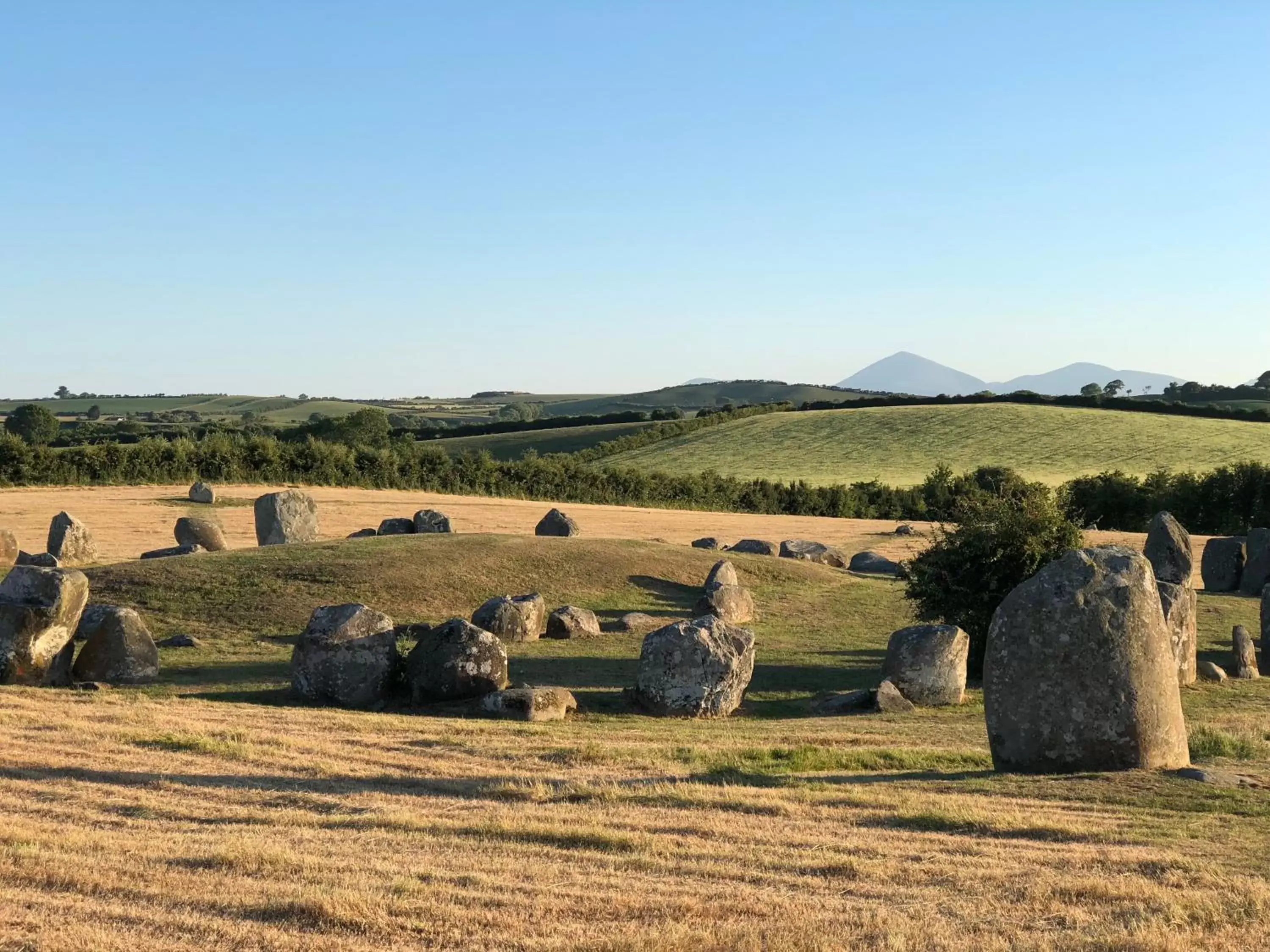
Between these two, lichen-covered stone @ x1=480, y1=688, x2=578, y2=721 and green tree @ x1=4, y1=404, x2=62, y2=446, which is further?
green tree @ x1=4, y1=404, x2=62, y2=446

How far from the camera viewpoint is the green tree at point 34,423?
112m

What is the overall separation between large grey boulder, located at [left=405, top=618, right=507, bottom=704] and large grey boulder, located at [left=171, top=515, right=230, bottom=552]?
2069cm

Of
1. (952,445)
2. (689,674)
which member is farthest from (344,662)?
(952,445)

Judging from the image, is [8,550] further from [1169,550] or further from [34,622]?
[1169,550]

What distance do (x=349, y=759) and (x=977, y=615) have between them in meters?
17.0

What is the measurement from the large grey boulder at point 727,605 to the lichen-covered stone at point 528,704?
10712 millimetres

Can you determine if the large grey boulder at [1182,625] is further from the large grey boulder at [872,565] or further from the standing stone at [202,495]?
the standing stone at [202,495]

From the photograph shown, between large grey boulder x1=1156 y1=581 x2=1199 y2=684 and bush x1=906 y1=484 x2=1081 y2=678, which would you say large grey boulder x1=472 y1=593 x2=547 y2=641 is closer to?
bush x1=906 y1=484 x2=1081 y2=678

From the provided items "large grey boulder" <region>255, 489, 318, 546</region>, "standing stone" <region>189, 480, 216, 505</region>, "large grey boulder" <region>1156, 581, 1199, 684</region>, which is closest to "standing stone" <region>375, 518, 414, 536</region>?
"large grey boulder" <region>255, 489, 318, 546</region>

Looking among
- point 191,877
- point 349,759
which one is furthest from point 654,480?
point 191,877

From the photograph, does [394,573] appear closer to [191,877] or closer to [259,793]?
[259,793]

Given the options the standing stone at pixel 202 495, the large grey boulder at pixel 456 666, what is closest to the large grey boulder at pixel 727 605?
the large grey boulder at pixel 456 666

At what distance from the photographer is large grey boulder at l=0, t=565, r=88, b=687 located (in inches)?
852

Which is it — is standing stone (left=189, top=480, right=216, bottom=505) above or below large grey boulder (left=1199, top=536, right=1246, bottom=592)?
above
